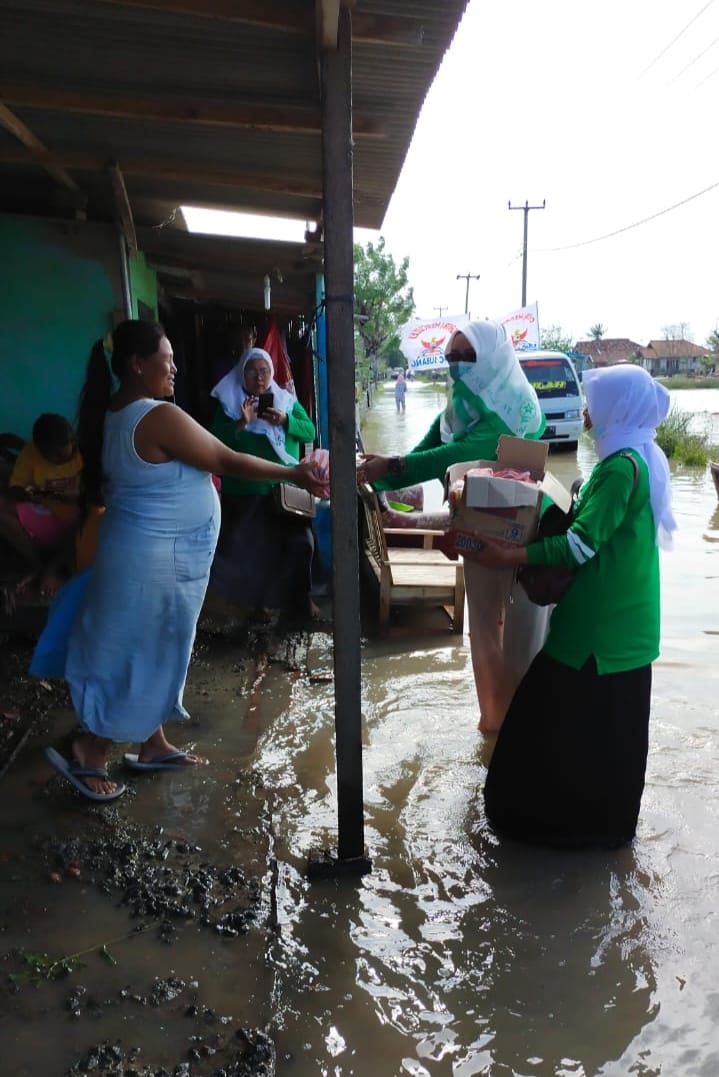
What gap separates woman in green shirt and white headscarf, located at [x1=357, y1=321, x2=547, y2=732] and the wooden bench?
1590 millimetres

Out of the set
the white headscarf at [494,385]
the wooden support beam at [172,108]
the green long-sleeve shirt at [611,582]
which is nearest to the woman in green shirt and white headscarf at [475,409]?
the white headscarf at [494,385]

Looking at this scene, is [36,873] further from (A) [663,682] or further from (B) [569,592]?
(A) [663,682]

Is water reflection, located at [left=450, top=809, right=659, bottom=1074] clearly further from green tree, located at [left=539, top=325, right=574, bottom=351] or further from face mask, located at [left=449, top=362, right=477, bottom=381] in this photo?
green tree, located at [left=539, top=325, right=574, bottom=351]

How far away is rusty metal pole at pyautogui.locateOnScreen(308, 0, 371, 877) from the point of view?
2281 millimetres

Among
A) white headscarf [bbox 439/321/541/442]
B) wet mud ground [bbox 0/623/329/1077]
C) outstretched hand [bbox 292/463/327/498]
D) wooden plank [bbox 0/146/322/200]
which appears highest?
wooden plank [bbox 0/146/322/200]

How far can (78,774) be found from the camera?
3.12 m

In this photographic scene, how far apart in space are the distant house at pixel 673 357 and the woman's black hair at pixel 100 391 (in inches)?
3907

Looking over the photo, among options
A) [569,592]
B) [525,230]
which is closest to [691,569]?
[569,592]

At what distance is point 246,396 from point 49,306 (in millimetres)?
1415

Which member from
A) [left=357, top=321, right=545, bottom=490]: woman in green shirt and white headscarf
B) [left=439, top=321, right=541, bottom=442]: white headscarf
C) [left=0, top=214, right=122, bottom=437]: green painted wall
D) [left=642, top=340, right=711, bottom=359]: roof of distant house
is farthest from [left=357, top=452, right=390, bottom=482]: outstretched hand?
[left=642, top=340, right=711, bottom=359]: roof of distant house

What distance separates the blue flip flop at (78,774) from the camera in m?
3.06

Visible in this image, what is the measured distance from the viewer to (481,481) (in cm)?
282

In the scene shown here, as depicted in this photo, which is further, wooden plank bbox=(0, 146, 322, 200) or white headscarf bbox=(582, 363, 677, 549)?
wooden plank bbox=(0, 146, 322, 200)

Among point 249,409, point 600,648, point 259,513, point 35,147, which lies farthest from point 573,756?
point 35,147
